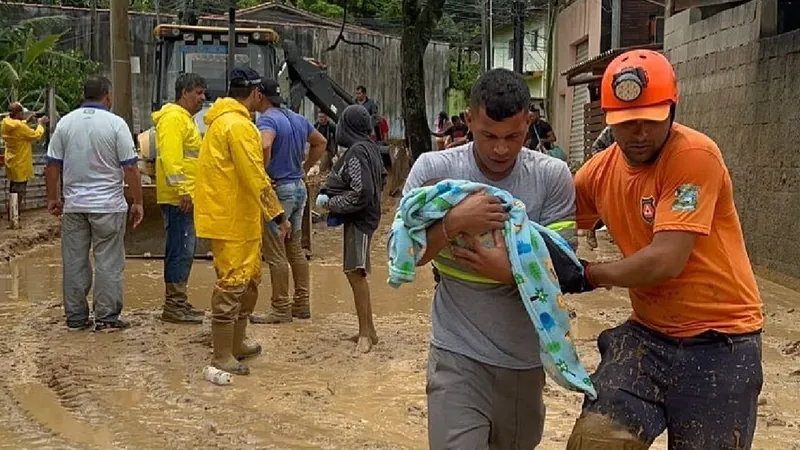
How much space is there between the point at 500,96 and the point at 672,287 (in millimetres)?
837

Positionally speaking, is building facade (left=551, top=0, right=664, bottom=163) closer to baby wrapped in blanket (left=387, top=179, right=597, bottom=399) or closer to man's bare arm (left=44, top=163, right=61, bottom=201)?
man's bare arm (left=44, top=163, right=61, bottom=201)

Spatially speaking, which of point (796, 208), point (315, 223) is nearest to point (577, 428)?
point (796, 208)

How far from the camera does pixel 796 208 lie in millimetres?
10422

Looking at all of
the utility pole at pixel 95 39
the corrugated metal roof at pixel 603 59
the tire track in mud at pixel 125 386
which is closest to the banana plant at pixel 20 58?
the utility pole at pixel 95 39

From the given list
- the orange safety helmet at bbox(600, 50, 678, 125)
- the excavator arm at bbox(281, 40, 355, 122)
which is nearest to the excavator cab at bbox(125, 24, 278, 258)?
the excavator arm at bbox(281, 40, 355, 122)

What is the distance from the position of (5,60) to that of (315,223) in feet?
34.2

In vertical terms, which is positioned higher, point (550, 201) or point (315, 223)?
point (550, 201)

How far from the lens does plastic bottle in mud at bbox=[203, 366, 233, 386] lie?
6.52m

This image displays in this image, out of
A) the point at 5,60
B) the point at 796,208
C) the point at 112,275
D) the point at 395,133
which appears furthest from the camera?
the point at 395,133

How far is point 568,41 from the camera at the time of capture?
31.2 m

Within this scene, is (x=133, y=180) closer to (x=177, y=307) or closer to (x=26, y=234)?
(x=177, y=307)

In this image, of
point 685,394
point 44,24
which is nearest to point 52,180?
point 685,394

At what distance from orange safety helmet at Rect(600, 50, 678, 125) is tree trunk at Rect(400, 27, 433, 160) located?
18.4 m

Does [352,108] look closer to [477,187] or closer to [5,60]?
[477,187]
